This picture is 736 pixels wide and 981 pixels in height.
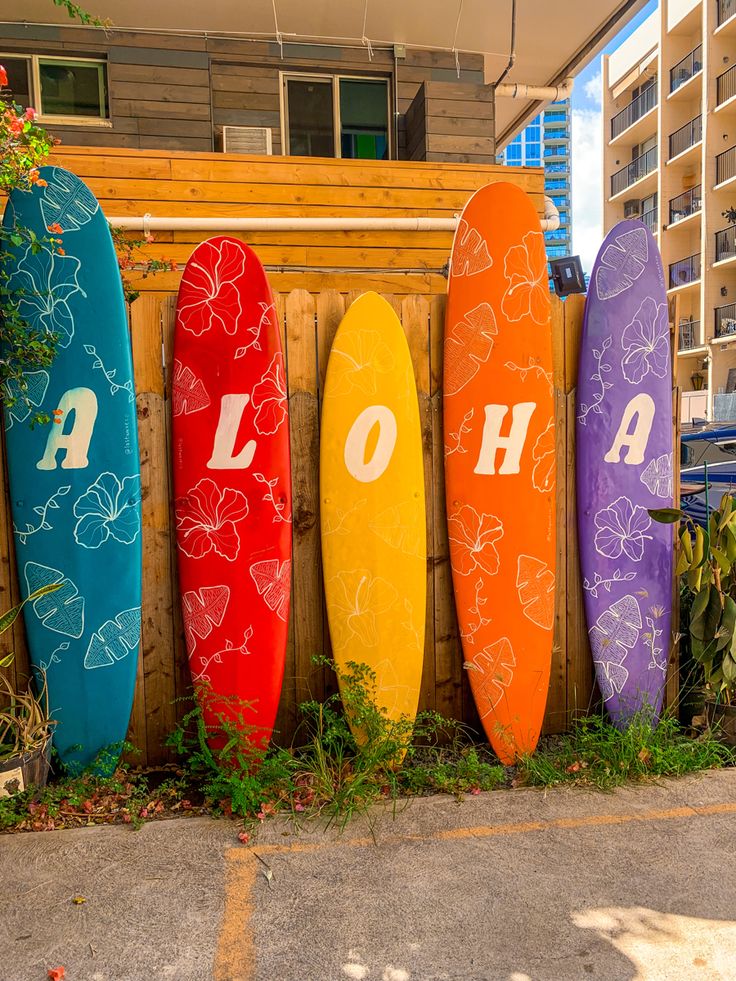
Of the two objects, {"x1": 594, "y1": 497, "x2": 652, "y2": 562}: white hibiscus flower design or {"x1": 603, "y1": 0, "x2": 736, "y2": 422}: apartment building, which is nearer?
{"x1": 594, "y1": 497, "x2": 652, "y2": 562}: white hibiscus flower design

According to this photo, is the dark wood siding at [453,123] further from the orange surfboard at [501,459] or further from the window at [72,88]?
the orange surfboard at [501,459]

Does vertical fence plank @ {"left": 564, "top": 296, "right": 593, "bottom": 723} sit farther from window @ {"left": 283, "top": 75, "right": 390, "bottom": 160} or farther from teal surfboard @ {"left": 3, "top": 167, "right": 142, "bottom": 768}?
window @ {"left": 283, "top": 75, "right": 390, "bottom": 160}

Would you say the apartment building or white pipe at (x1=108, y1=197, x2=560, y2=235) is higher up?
the apartment building

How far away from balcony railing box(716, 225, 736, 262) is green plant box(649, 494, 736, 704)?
77.6ft

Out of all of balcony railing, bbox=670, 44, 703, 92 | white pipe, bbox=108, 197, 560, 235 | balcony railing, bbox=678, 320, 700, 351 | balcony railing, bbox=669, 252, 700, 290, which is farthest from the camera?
balcony railing, bbox=669, 252, 700, 290

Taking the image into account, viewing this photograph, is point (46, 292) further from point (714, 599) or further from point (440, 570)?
point (714, 599)

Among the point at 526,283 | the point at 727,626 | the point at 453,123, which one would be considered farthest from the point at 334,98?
the point at 727,626

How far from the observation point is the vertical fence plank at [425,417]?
8.92 ft

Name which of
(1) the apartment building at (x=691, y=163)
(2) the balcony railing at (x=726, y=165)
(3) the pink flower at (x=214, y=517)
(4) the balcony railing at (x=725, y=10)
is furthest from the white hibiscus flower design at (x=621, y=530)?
(4) the balcony railing at (x=725, y=10)

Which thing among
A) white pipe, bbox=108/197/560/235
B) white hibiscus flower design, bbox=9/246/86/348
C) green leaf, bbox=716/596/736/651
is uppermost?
white pipe, bbox=108/197/560/235

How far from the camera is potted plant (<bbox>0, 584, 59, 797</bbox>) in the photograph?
224 cm

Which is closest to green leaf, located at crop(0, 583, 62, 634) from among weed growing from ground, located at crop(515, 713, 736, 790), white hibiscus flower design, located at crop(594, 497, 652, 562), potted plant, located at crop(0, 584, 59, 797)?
potted plant, located at crop(0, 584, 59, 797)

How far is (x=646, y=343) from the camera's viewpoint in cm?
281

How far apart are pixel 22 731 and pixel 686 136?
96.4 feet
